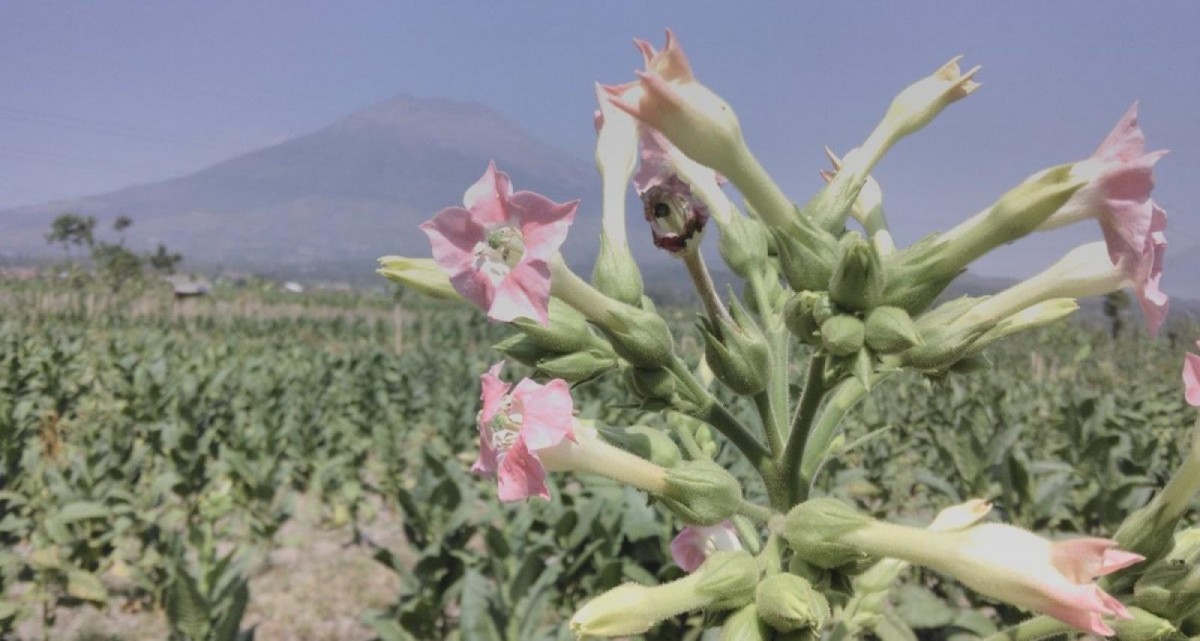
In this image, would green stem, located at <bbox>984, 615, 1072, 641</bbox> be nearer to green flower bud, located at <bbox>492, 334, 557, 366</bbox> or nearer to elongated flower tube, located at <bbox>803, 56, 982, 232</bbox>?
elongated flower tube, located at <bbox>803, 56, 982, 232</bbox>

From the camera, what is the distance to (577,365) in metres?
1.35

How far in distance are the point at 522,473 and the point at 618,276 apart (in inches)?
16.6

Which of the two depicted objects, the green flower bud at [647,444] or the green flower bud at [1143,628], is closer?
the green flower bud at [1143,628]

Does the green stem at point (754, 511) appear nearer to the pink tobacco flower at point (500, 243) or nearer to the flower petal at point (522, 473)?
the flower petal at point (522, 473)

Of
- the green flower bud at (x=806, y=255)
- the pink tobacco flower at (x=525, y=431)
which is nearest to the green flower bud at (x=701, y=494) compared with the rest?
the pink tobacco flower at (x=525, y=431)

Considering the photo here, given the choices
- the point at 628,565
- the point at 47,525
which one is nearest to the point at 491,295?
the point at 628,565

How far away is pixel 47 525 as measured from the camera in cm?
699

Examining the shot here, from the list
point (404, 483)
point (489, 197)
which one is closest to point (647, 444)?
point (489, 197)

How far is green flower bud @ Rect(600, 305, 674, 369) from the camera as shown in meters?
1.34

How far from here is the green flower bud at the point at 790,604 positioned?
114 centimetres

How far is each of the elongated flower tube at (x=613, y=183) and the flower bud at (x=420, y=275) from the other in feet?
0.93

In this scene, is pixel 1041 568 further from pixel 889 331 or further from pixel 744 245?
pixel 744 245

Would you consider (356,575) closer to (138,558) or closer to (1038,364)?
(138,558)

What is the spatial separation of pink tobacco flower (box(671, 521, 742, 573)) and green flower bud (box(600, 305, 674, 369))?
1.41 ft
